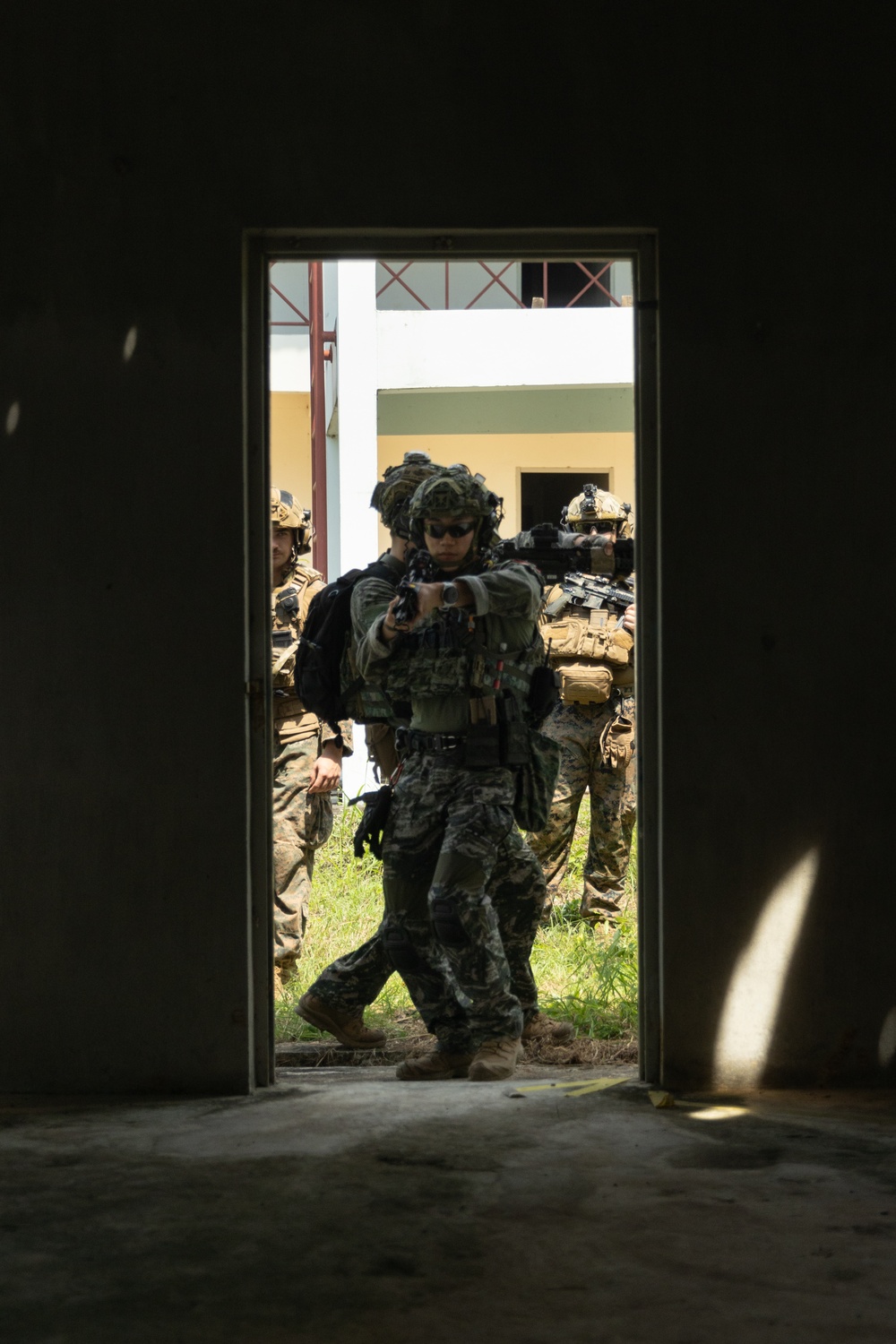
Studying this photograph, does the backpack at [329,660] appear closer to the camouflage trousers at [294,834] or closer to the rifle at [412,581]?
the rifle at [412,581]

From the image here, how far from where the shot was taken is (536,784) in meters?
4.63

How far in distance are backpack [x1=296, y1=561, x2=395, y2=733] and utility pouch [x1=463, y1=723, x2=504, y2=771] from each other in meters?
0.69

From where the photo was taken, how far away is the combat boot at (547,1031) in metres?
5.01

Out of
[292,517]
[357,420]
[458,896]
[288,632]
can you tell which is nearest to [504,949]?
[458,896]

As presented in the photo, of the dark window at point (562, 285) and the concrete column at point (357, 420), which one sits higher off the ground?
the dark window at point (562, 285)

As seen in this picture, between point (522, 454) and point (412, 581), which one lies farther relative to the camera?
point (522, 454)

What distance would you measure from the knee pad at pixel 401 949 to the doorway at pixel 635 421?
0.74 meters

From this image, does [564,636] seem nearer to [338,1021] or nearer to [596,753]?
[596,753]

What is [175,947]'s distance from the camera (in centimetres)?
374

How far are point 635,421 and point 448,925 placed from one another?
5.45 ft

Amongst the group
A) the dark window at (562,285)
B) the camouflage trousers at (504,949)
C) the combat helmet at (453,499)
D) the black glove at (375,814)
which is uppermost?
the dark window at (562,285)

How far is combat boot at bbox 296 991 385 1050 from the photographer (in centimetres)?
484

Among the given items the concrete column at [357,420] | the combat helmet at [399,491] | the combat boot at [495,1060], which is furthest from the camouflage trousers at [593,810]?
the combat boot at [495,1060]

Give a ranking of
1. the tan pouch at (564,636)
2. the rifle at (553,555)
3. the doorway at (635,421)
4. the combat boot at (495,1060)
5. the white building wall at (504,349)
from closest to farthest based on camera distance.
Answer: the doorway at (635,421) < the combat boot at (495,1060) < the rifle at (553,555) < the tan pouch at (564,636) < the white building wall at (504,349)
